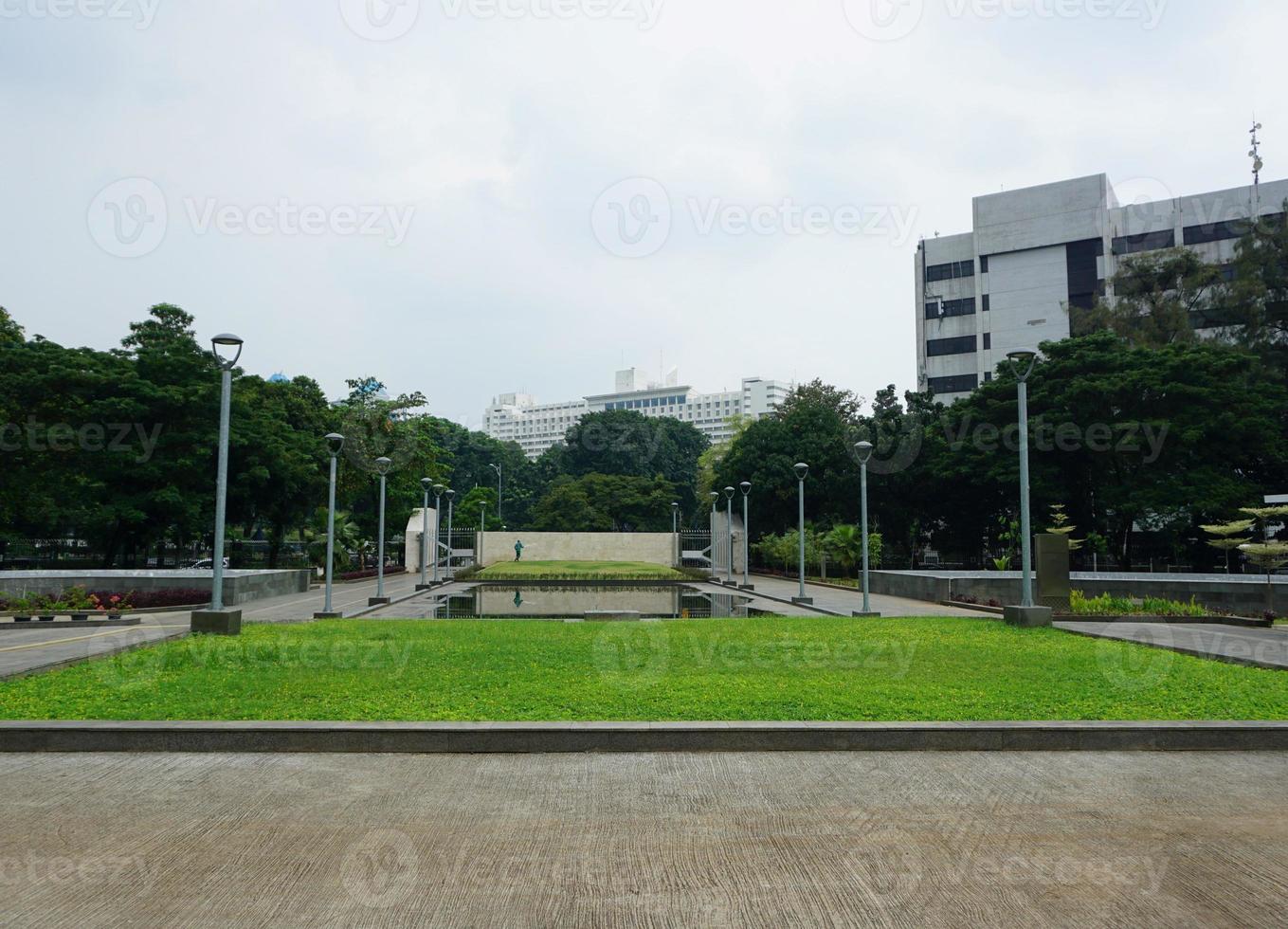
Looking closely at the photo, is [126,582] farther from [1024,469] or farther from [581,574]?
[1024,469]

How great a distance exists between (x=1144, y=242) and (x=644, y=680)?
5554cm

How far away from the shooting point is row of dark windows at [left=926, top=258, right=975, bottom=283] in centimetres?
5862

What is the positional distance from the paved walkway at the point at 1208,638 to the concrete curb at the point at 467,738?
634 cm

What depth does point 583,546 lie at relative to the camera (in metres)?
55.1

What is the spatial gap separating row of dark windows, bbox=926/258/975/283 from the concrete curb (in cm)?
5651

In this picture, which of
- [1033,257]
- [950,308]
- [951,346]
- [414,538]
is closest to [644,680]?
[414,538]

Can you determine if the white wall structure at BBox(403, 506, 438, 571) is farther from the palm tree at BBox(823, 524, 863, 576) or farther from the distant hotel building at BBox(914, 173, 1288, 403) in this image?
the distant hotel building at BBox(914, 173, 1288, 403)

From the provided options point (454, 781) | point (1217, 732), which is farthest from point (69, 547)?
point (1217, 732)

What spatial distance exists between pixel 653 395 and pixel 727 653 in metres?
139

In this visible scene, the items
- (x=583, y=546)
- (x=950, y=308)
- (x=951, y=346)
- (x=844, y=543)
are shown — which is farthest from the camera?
(x=951, y=346)

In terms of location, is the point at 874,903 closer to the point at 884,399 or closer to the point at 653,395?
the point at 884,399

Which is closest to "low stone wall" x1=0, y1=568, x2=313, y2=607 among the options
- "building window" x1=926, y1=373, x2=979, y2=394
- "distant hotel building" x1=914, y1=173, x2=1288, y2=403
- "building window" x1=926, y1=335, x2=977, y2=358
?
"distant hotel building" x1=914, y1=173, x2=1288, y2=403

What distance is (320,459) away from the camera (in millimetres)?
36625

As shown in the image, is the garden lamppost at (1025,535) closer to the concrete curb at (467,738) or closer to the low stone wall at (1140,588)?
the low stone wall at (1140,588)
